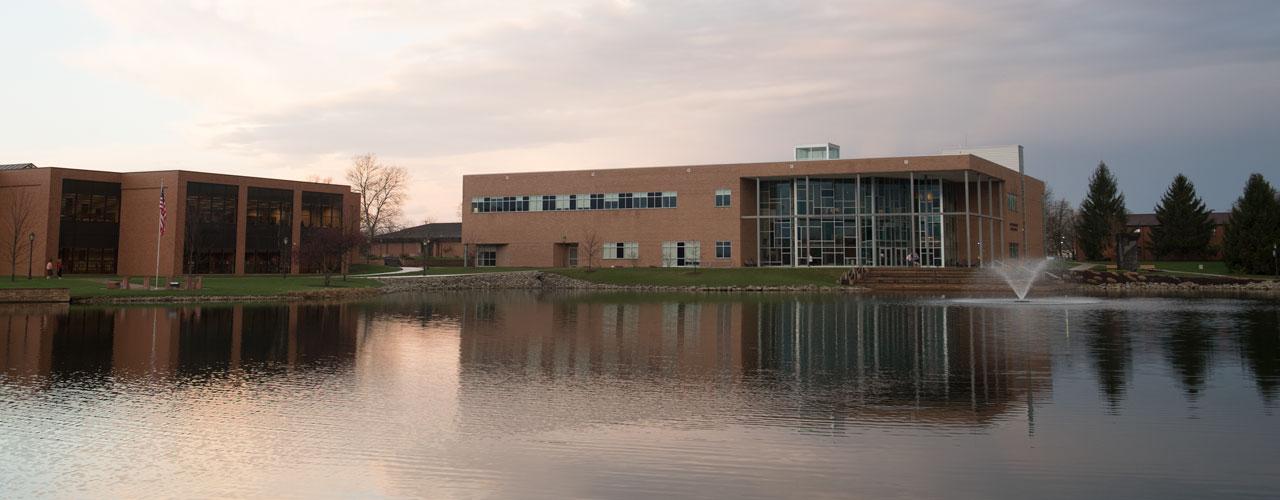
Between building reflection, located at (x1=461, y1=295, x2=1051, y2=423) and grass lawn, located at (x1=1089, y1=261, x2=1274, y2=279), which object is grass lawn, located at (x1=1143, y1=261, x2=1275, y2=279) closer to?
grass lawn, located at (x1=1089, y1=261, x2=1274, y2=279)

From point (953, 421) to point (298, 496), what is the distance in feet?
26.5

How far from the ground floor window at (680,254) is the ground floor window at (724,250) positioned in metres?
1.82

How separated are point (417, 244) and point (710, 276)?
68.7 metres

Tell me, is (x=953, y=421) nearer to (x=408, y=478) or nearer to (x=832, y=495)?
(x=832, y=495)

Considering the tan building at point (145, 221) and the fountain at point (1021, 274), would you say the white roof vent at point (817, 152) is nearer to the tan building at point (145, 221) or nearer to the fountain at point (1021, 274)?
the fountain at point (1021, 274)

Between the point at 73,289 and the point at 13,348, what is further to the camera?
the point at 73,289

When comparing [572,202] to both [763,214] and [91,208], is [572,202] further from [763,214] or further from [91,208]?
[91,208]

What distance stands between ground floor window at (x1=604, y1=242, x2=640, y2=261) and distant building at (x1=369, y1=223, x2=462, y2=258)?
44.1m

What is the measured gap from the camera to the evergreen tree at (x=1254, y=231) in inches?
2640

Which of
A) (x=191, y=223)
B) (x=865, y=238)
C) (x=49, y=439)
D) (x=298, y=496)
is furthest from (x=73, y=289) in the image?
(x=865, y=238)

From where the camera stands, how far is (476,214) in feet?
293

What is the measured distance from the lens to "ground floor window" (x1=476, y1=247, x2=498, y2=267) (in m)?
88.5

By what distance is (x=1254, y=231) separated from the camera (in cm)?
6844

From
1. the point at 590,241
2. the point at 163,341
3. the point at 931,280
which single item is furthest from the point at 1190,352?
the point at 590,241
